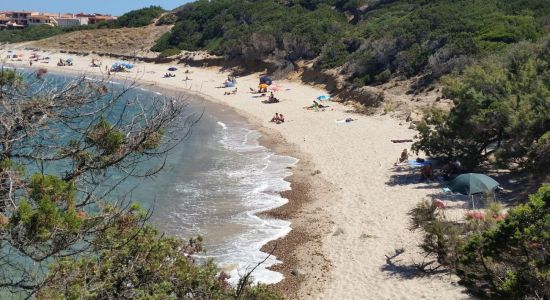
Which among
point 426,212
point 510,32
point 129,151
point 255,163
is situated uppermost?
point 510,32

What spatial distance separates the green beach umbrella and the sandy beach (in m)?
1.62

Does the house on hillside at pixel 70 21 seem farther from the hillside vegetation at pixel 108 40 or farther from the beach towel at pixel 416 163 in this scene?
the beach towel at pixel 416 163

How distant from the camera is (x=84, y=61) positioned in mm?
68688

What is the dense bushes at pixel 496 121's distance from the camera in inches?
588

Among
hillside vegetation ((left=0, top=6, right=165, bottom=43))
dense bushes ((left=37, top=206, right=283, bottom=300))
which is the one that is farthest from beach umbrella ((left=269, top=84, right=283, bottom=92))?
hillside vegetation ((left=0, top=6, right=165, bottom=43))

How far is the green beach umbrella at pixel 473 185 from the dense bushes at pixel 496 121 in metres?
1.37

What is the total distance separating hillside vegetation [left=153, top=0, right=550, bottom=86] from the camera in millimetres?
33812

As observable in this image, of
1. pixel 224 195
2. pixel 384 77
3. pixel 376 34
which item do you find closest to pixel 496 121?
pixel 224 195

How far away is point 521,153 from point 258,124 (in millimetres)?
19022

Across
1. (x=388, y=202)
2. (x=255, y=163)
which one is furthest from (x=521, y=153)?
(x=255, y=163)

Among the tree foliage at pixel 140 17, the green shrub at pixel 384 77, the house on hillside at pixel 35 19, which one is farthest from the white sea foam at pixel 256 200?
the house on hillside at pixel 35 19

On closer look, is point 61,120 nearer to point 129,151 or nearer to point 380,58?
point 129,151

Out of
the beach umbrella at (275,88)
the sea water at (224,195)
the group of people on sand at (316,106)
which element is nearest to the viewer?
the sea water at (224,195)

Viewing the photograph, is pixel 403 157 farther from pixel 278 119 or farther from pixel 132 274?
pixel 132 274
